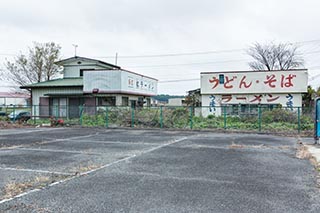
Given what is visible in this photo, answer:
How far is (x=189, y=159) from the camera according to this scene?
9.17m

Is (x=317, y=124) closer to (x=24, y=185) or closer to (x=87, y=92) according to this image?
(x=24, y=185)

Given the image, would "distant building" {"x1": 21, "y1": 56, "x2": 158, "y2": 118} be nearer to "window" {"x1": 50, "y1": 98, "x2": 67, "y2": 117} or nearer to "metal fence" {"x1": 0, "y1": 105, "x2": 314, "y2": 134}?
"window" {"x1": 50, "y1": 98, "x2": 67, "y2": 117}

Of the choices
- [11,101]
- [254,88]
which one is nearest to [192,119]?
[254,88]

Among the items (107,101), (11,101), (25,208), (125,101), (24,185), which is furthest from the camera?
(11,101)

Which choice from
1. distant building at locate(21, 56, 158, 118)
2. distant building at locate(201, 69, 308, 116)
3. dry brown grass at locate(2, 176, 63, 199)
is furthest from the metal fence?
dry brown grass at locate(2, 176, 63, 199)

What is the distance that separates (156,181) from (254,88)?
23.4 m

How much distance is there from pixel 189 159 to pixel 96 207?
4797 mm

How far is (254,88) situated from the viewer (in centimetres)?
2792

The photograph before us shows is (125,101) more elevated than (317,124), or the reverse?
(125,101)

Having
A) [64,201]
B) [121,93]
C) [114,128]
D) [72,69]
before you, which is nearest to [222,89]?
[121,93]

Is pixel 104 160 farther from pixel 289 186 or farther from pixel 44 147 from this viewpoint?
pixel 289 186

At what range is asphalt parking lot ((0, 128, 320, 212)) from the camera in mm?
4871

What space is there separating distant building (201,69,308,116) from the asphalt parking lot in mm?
17944

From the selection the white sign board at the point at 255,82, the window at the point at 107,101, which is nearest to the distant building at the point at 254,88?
the white sign board at the point at 255,82
